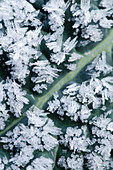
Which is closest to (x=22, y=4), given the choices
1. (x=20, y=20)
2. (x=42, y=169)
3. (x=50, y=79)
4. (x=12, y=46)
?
(x=20, y=20)

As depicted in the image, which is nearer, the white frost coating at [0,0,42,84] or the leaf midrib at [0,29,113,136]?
the white frost coating at [0,0,42,84]

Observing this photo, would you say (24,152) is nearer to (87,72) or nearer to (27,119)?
(27,119)

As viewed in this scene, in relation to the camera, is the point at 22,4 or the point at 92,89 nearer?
the point at 22,4

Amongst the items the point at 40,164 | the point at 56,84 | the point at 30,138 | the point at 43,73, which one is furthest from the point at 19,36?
the point at 40,164

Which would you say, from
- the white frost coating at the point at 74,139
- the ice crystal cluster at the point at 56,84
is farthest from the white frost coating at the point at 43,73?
the white frost coating at the point at 74,139

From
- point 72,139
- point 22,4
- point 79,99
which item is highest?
point 22,4

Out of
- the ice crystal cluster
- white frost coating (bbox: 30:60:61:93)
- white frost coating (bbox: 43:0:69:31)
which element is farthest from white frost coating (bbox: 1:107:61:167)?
white frost coating (bbox: 43:0:69:31)

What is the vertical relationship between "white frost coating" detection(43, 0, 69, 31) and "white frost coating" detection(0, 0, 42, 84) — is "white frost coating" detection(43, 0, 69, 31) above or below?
above

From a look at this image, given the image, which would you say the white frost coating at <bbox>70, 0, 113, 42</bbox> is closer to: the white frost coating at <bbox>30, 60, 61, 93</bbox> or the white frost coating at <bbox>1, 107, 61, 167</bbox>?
the white frost coating at <bbox>30, 60, 61, 93</bbox>
